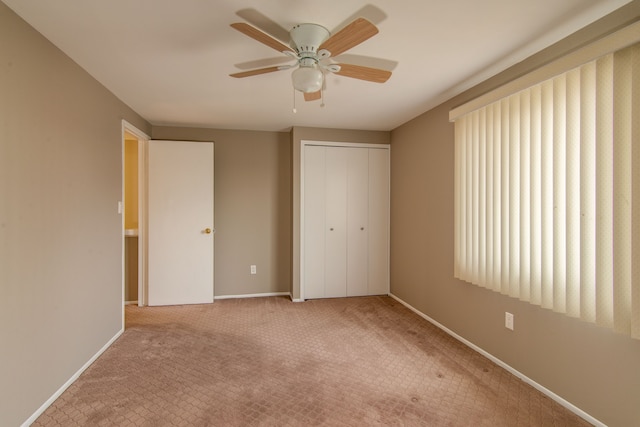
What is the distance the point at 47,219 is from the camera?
1922 millimetres

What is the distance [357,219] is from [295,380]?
243cm

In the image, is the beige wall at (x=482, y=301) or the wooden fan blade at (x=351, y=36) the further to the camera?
the beige wall at (x=482, y=301)

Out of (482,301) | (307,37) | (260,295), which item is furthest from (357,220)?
(307,37)

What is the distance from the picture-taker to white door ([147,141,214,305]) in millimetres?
3779

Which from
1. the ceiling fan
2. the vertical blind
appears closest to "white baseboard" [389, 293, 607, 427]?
the vertical blind

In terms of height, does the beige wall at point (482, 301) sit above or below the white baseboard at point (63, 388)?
above

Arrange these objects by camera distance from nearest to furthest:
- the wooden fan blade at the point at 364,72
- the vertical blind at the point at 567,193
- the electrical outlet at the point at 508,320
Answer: the vertical blind at the point at 567,193
the wooden fan blade at the point at 364,72
the electrical outlet at the point at 508,320

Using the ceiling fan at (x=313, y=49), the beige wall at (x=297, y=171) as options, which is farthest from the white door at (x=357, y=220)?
the ceiling fan at (x=313, y=49)

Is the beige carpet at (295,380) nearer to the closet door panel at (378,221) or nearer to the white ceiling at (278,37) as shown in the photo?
the closet door panel at (378,221)

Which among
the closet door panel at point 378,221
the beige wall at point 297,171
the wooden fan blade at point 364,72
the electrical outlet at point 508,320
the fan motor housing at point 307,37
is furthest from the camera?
the closet door panel at point 378,221

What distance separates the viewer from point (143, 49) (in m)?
2.04

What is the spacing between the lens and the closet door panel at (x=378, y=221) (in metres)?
4.24

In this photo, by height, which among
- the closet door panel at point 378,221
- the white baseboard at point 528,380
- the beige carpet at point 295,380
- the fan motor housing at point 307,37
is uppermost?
the fan motor housing at point 307,37

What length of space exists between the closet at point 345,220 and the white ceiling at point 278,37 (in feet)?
3.65
